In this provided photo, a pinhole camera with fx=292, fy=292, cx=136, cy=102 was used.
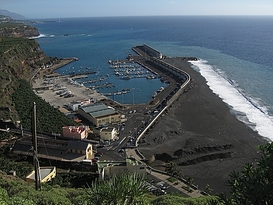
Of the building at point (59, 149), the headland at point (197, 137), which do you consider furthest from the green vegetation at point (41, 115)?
the headland at point (197, 137)

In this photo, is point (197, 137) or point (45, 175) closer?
point (45, 175)

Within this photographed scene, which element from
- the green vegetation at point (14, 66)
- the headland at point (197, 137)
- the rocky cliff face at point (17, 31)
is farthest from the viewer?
the rocky cliff face at point (17, 31)

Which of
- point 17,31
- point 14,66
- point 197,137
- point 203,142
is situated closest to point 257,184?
point 203,142

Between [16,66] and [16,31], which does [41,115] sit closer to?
[16,66]

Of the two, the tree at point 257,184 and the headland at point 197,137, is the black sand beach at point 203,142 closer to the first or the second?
the headland at point 197,137

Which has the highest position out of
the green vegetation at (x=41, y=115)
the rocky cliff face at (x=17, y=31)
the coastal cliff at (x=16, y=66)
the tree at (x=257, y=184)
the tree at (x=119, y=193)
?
the rocky cliff face at (x=17, y=31)

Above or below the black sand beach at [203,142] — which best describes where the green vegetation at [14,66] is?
above
